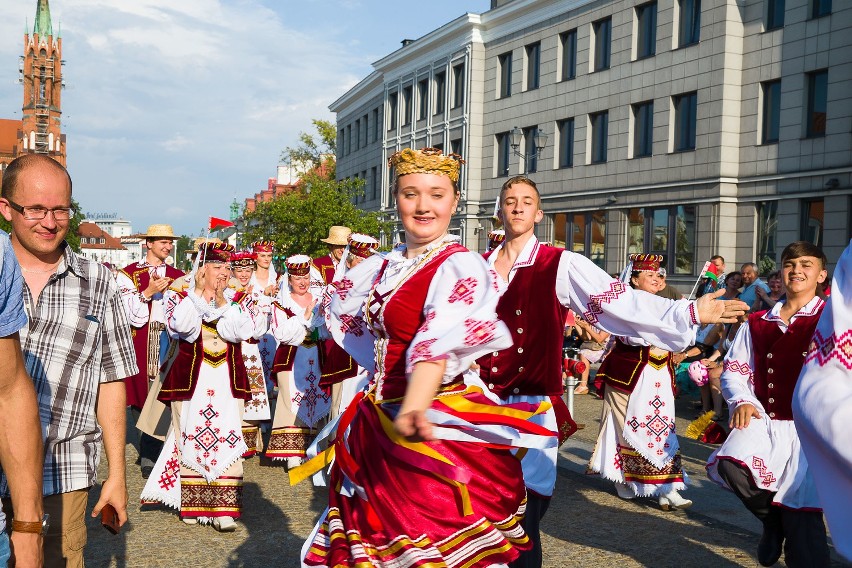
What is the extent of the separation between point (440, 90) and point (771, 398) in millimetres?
35725

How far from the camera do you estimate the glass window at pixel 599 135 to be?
29.5m

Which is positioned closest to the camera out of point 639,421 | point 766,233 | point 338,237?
point 639,421

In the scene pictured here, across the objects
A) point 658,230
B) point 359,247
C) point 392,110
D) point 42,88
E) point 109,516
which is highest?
point 42,88

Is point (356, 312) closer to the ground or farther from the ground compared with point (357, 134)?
closer to the ground

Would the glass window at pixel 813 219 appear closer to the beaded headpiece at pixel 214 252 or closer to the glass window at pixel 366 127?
the beaded headpiece at pixel 214 252

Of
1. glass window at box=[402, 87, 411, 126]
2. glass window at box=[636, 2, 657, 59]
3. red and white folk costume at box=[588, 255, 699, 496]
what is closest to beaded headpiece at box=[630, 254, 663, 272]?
red and white folk costume at box=[588, 255, 699, 496]

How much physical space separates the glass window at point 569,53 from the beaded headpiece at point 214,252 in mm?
24466

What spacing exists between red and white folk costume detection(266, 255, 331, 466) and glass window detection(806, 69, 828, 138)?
16671 mm

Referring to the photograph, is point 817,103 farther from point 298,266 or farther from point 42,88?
point 42,88

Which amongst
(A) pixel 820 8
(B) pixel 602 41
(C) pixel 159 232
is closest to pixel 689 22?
(B) pixel 602 41

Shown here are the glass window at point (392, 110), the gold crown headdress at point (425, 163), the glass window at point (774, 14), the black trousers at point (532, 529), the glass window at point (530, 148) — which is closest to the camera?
the gold crown headdress at point (425, 163)

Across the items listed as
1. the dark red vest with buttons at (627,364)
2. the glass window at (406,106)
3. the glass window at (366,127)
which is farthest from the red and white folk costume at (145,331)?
the glass window at (366,127)

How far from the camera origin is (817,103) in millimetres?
22688

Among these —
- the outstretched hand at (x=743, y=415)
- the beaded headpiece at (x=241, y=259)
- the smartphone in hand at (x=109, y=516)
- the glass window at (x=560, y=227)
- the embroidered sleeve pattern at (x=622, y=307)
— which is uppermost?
the glass window at (x=560, y=227)
